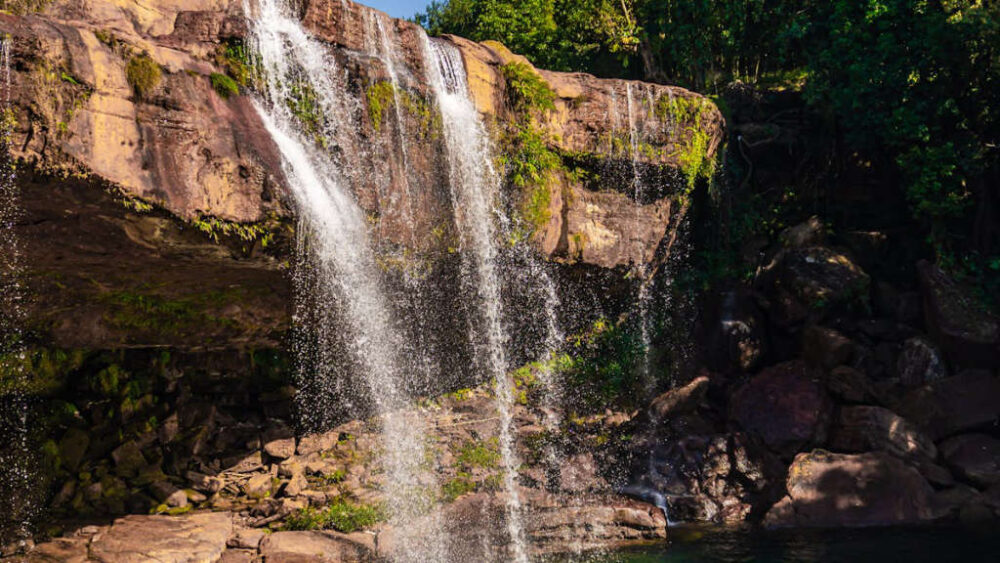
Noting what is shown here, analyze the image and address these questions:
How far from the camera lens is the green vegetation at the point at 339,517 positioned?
10125 mm

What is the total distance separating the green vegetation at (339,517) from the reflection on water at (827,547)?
3.36 meters

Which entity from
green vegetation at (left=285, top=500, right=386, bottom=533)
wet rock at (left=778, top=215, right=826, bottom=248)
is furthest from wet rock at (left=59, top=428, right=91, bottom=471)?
wet rock at (left=778, top=215, right=826, bottom=248)

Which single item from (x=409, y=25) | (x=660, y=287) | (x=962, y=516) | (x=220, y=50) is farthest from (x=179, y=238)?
(x=962, y=516)

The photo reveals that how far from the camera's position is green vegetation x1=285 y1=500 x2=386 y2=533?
10.1 meters

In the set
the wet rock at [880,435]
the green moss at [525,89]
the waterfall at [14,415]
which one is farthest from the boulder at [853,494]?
the waterfall at [14,415]

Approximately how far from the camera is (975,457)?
1088 centimetres

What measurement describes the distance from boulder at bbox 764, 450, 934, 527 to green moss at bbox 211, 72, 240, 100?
9231 mm

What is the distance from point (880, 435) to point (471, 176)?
7.71m

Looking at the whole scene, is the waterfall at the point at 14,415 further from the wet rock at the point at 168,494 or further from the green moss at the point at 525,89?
the green moss at the point at 525,89

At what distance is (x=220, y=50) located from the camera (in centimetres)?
802

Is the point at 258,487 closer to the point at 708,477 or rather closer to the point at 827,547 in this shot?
the point at 708,477

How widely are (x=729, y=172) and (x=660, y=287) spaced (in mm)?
3945

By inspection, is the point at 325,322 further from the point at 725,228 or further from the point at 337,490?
the point at 725,228

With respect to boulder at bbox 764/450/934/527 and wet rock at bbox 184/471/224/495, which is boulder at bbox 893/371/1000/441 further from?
wet rock at bbox 184/471/224/495
